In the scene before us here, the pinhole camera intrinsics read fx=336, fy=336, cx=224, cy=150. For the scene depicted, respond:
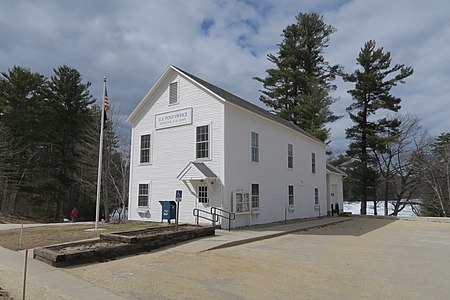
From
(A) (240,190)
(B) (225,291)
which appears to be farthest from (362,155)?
(B) (225,291)

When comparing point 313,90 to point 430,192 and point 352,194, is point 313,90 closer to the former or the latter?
point 352,194

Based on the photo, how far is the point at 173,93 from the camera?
19250mm

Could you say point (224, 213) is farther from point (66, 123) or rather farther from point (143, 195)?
point (66, 123)

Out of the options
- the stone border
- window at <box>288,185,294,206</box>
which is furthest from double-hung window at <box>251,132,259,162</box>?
the stone border

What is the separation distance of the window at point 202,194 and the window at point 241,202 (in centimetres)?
148

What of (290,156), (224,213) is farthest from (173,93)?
(290,156)

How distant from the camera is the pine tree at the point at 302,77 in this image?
128ft

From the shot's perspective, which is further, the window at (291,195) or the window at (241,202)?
the window at (291,195)

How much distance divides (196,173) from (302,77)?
91.3 feet

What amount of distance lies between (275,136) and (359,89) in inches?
837

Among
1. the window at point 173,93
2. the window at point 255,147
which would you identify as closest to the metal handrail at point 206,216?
the window at point 255,147

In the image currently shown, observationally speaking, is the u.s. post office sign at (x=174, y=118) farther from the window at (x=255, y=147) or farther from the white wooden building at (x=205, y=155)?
the window at (x=255, y=147)

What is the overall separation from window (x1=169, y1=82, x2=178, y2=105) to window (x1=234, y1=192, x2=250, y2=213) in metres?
6.41

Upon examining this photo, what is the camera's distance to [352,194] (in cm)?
4016
